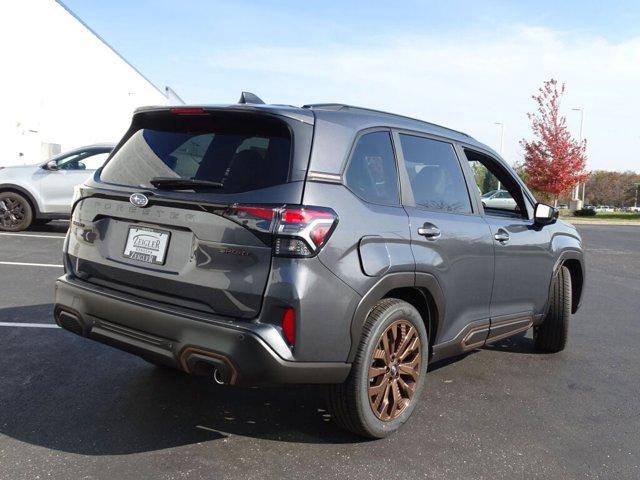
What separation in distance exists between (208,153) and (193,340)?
1007mm

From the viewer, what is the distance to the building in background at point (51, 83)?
20969 millimetres

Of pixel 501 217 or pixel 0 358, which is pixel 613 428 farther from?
pixel 0 358

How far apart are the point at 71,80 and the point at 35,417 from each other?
86.0 feet

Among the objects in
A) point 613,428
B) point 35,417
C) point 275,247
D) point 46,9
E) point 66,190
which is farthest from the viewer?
point 46,9

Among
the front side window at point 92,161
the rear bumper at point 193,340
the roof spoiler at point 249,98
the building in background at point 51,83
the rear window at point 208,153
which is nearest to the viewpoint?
the rear bumper at point 193,340

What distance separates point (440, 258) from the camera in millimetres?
3693

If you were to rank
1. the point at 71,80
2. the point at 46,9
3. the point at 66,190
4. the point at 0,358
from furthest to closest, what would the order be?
1. the point at 71,80
2. the point at 46,9
3. the point at 66,190
4. the point at 0,358

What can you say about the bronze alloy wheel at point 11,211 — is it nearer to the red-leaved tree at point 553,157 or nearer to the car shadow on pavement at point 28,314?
the car shadow on pavement at point 28,314

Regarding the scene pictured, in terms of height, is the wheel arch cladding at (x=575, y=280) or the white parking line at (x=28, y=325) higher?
the wheel arch cladding at (x=575, y=280)

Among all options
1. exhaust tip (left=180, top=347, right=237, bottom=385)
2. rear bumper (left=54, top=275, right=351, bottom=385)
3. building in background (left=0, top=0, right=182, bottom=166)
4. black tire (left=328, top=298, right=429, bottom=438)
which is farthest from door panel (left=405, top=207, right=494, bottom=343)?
building in background (left=0, top=0, right=182, bottom=166)

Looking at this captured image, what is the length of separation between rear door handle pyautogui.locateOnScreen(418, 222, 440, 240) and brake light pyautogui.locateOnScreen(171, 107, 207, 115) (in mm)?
1398

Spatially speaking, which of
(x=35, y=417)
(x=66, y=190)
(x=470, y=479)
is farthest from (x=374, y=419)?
(x=66, y=190)

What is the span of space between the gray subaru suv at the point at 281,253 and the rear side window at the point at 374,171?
11 mm

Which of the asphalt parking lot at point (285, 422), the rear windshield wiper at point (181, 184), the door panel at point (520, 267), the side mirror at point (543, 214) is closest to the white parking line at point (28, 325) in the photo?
the asphalt parking lot at point (285, 422)
